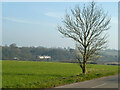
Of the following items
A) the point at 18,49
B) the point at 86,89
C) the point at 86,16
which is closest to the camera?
Answer: the point at 86,89

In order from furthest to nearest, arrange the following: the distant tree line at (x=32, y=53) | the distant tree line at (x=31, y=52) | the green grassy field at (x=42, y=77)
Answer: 1. the distant tree line at (x=31, y=52)
2. the distant tree line at (x=32, y=53)
3. the green grassy field at (x=42, y=77)

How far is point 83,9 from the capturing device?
86.3 feet

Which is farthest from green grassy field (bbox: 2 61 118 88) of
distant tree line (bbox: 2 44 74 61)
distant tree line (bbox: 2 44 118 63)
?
distant tree line (bbox: 2 44 74 61)

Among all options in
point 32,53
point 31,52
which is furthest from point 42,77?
point 31,52

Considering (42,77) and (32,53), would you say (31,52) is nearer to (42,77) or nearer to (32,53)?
(32,53)

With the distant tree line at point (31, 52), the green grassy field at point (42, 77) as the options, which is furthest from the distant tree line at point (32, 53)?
the green grassy field at point (42, 77)

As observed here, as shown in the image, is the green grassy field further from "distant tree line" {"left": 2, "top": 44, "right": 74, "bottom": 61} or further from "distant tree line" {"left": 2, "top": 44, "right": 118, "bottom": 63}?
"distant tree line" {"left": 2, "top": 44, "right": 74, "bottom": 61}

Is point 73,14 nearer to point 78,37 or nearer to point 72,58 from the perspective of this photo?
point 78,37

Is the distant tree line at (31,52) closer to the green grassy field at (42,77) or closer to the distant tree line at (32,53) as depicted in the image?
the distant tree line at (32,53)

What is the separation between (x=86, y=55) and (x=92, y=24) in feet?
13.4

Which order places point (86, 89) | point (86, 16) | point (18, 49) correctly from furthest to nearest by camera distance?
point (18, 49)
point (86, 16)
point (86, 89)

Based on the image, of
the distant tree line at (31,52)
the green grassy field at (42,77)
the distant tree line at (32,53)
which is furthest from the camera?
the distant tree line at (31,52)

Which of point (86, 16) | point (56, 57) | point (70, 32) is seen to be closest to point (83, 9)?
point (86, 16)

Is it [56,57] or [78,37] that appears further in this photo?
[56,57]
